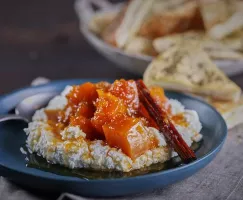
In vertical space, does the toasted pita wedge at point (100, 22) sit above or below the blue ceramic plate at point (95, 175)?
above

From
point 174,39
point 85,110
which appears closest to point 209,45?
point 174,39

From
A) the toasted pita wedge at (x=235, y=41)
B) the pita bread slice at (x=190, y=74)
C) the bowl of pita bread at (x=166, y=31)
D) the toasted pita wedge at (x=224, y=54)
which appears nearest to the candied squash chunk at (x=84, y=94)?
the pita bread slice at (x=190, y=74)

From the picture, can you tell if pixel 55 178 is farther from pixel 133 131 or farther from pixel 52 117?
pixel 52 117

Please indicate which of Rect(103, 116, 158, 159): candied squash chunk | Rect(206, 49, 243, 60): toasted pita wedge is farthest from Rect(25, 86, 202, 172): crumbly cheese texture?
Rect(206, 49, 243, 60): toasted pita wedge

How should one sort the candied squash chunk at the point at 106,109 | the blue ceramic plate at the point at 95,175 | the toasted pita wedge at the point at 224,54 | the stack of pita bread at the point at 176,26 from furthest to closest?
the stack of pita bread at the point at 176,26
the toasted pita wedge at the point at 224,54
the candied squash chunk at the point at 106,109
the blue ceramic plate at the point at 95,175

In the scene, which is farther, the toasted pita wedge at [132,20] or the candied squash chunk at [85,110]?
the toasted pita wedge at [132,20]

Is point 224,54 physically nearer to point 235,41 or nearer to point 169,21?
point 235,41

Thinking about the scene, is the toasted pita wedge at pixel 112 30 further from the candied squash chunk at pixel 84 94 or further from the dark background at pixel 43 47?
the candied squash chunk at pixel 84 94
